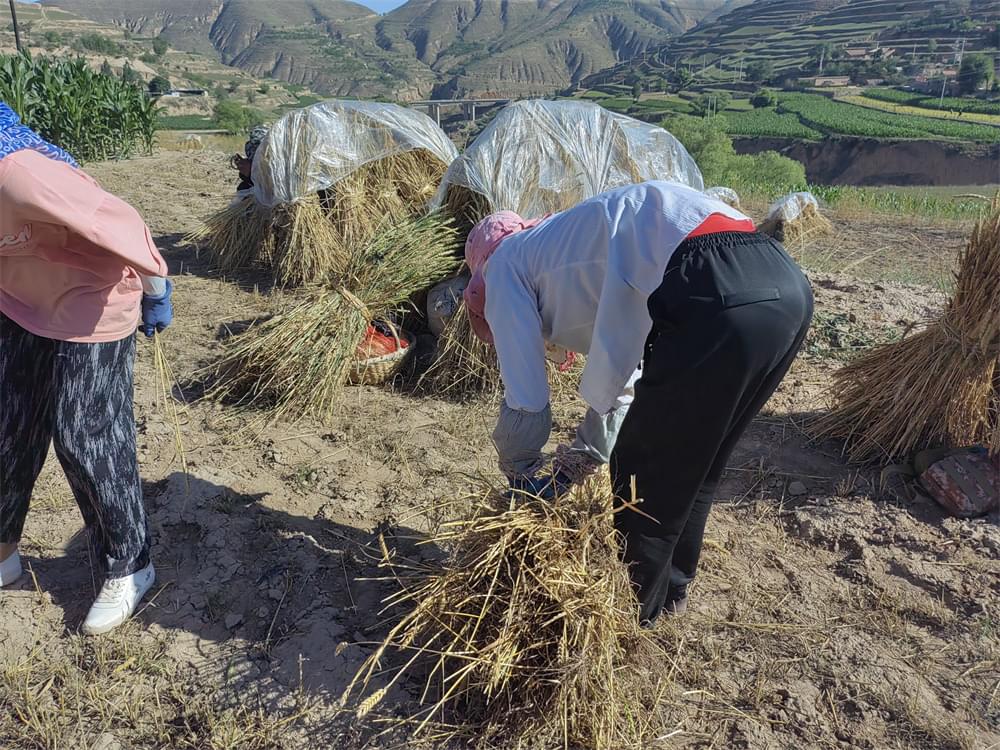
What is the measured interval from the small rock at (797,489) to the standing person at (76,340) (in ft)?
8.33

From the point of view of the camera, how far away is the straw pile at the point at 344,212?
5273 millimetres

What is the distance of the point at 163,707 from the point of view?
1918 millimetres

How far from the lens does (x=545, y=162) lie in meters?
4.06

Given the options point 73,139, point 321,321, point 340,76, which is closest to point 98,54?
point 340,76

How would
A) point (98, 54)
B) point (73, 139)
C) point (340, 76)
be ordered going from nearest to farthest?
point (73, 139), point (98, 54), point (340, 76)

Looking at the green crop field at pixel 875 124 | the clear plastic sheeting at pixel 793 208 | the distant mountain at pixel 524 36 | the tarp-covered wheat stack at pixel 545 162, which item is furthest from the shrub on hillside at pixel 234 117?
the distant mountain at pixel 524 36

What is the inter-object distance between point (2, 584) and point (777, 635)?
2.54m

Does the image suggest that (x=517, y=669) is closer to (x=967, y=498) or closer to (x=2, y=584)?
(x=2, y=584)

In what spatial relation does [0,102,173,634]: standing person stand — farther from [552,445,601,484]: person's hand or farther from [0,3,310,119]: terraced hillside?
→ [0,3,310,119]: terraced hillside

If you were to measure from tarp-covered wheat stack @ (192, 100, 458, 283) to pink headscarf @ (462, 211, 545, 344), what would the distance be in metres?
3.38

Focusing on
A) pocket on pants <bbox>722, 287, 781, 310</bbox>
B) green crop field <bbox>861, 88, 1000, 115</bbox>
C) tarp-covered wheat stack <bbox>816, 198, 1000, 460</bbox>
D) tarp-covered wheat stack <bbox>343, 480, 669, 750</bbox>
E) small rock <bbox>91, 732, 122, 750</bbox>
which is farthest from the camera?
green crop field <bbox>861, 88, 1000, 115</bbox>

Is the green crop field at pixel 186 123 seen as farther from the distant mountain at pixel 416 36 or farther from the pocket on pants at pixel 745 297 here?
the distant mountain at pixel 416 36

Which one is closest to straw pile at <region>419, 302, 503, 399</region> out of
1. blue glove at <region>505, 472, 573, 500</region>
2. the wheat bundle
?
blue glove at <region>505, 472, 573, 500</region>

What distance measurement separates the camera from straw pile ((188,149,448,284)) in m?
5.27
